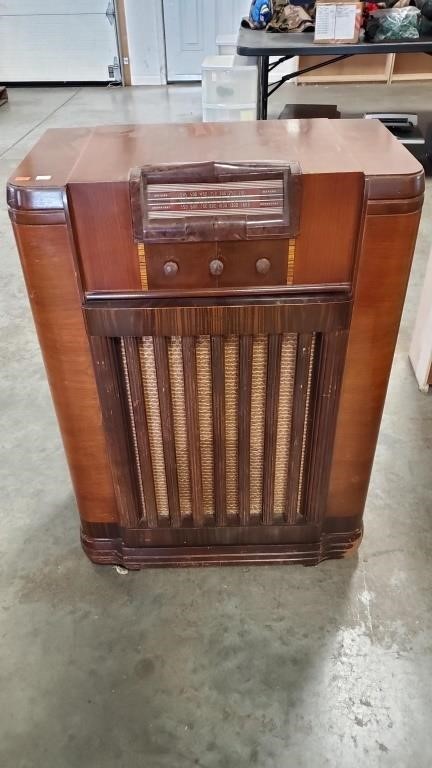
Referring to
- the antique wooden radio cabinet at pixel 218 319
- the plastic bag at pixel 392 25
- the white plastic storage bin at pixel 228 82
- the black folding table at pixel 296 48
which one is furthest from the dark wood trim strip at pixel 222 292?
the white plastic storage bin at pixel 228 82

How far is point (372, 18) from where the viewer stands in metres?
3.42

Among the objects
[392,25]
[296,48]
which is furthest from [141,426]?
[392,25]

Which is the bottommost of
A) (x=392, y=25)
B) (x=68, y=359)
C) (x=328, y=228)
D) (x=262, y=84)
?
(x=262, y=84)

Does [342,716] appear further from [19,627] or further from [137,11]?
[137,11]

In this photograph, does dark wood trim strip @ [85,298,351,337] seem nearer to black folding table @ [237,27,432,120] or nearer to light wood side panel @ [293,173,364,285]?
light wood side panel @ [293,173,364,285]

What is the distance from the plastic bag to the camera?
11.1 ft

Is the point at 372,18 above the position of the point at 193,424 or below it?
above

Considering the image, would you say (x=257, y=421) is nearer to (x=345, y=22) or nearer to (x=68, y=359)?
(x=68, y=359)

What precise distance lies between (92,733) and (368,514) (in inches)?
33.1

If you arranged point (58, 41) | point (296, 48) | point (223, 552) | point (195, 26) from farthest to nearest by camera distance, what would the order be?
point (58, 41)
point (195, 26)
point (296, 48)
point (223, 552)

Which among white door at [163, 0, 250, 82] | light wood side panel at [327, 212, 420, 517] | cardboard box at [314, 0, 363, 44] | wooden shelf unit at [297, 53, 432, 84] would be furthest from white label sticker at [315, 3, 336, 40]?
white door at [163, 0, 250, 82]

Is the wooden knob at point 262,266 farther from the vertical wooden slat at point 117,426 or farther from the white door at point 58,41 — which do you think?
the white door at point 58,41

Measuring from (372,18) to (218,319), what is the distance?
322 centimetres

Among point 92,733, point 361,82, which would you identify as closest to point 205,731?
point 92,733
